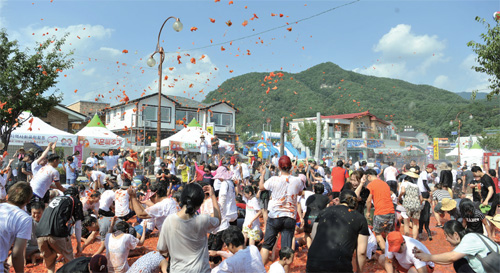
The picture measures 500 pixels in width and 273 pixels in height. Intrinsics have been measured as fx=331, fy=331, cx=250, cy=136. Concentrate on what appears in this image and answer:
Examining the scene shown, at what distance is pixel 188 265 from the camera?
2951 millimetres

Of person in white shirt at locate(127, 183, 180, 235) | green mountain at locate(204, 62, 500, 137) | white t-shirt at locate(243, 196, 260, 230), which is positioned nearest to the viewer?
person in white shirt at locate(127, 183, 180, 235)

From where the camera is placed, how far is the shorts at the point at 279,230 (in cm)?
484

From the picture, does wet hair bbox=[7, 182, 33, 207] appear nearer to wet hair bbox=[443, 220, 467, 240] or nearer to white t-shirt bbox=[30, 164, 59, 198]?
white t-shirt bbox=[30, 164, 59, 198]

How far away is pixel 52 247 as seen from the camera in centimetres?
474

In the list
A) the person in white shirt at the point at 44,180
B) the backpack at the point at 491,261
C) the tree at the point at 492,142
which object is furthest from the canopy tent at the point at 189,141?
the tree at the point at 492,142

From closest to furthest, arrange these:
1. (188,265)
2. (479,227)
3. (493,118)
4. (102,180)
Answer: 1. (188,265)
2. (479,227)
3. (102,180)
4. (493,118)

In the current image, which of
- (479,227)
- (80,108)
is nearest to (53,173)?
(479,227)

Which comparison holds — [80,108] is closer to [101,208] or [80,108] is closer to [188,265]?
[101,208]

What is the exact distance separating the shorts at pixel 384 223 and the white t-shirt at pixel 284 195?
78.4 inches

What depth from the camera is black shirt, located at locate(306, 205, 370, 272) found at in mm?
3174

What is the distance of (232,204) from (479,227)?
4001 millimetres

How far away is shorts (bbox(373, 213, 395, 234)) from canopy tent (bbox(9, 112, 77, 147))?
14131 mm

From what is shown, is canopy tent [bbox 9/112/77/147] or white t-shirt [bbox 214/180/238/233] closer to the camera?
white t-shirt [bbox 214/180/238/233]

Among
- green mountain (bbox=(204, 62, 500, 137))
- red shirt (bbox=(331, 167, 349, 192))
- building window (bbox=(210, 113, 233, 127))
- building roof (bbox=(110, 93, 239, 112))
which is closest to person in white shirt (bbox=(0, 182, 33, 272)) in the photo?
red shirt (bbox=(331, 167, 349, 192))
